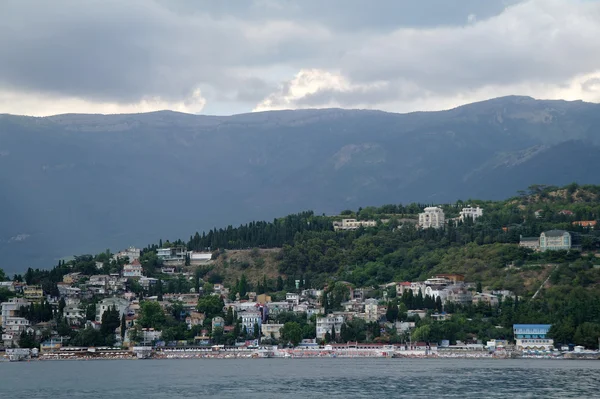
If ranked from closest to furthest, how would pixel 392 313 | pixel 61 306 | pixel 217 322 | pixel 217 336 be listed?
pixel 392 313 < pixel 217 336 < pixel 217 322 < pixel 61 306

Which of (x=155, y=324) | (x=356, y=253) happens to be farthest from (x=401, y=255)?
(x=155, y=324)

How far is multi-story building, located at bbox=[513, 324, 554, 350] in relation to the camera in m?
127

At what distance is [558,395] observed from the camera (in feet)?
271

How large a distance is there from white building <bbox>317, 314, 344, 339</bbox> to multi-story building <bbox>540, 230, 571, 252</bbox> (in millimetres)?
32523

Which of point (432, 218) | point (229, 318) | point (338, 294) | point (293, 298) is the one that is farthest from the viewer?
point (432, 218)

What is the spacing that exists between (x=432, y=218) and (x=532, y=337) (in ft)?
216

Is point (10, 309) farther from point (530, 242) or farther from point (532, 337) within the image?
point (530, 242)

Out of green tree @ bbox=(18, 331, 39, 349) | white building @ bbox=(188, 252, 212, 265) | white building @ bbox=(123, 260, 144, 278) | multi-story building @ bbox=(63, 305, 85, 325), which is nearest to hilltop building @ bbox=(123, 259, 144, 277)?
white building @ bbox=(123, 260, 144, 278)

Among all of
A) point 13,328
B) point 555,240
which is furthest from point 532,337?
point 13,328

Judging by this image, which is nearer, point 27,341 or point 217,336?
point 27,341

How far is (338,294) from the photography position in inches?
6132

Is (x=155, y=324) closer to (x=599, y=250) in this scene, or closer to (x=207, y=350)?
(x=207, y=350)

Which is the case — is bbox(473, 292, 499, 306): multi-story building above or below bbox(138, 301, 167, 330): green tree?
above

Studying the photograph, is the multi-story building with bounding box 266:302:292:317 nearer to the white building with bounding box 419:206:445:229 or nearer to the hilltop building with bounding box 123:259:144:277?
the hilltop building with bounding box 123:259:144:277
